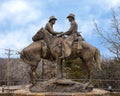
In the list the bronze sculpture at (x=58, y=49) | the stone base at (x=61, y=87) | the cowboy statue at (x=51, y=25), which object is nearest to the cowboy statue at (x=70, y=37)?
the bronze sculpture at (x=58, y=49)

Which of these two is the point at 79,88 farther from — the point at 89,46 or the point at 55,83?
the point at 89,46

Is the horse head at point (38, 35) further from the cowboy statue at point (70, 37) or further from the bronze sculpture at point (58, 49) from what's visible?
the cowboy statue at point (70, 37)

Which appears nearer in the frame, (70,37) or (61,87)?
(61,87)

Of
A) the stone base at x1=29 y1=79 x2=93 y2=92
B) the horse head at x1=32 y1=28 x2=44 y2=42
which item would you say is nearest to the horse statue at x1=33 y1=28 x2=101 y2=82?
the horse head at x1=32 y1=28 x2=44 y2=42

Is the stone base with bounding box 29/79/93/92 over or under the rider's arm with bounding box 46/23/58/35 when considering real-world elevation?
under

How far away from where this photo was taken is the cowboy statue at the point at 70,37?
298 inches

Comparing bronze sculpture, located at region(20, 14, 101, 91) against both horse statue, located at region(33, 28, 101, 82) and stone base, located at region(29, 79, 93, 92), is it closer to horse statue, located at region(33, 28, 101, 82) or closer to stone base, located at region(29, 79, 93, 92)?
horse statue, located at region(33, 28, 101, 82)

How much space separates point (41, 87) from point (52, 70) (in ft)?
29.3

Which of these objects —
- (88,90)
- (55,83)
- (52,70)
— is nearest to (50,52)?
(55,83)

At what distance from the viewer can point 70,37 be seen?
775 cm

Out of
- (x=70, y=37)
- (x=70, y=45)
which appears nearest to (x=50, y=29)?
(x=70, y=37)

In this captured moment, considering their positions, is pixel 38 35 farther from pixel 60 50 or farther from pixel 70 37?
pixel 70 37

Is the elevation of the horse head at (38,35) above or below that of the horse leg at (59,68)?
above

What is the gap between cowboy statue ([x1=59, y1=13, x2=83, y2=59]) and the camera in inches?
298
